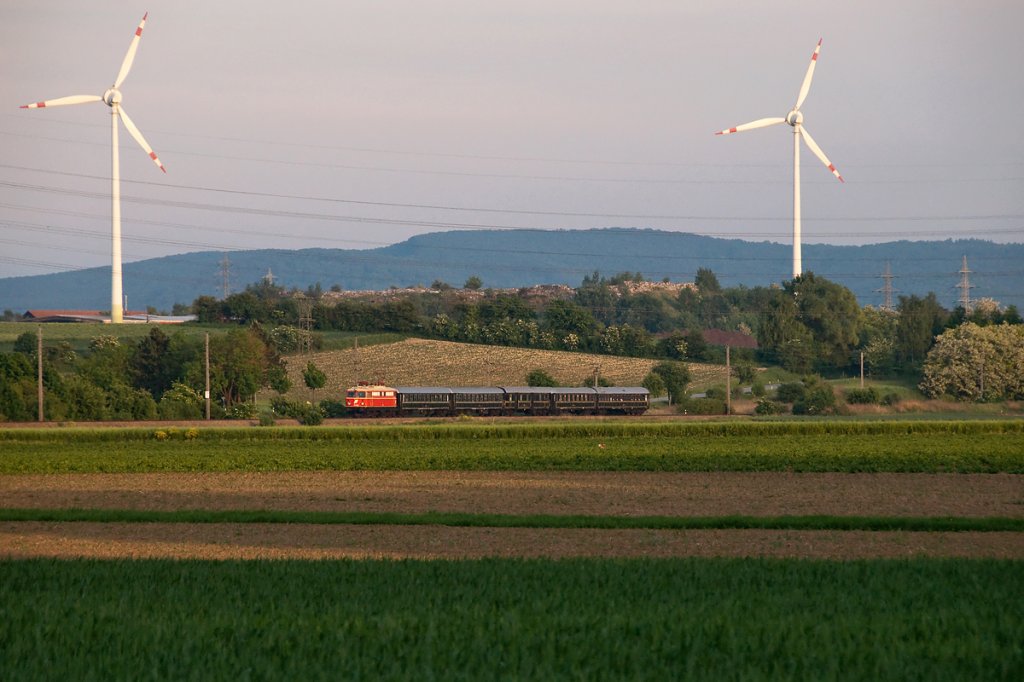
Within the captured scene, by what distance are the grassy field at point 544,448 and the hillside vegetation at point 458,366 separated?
1653 inches

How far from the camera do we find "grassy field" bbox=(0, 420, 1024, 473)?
48062 mm

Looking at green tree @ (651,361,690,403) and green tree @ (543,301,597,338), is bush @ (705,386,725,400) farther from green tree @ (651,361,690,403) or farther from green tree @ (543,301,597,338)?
green tree @ (543,301,597,338)

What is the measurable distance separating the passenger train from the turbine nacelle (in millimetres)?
40249

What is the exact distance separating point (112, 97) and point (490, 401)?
1940 inches

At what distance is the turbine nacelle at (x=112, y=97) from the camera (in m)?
109

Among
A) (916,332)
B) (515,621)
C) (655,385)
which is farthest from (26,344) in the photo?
(515,621)

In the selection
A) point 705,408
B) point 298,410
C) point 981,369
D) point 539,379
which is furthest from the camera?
point 539,379

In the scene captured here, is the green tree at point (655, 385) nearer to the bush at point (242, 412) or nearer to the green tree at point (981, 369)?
the green tree at point (981, 369)

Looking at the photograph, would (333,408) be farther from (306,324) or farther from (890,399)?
(890,399)

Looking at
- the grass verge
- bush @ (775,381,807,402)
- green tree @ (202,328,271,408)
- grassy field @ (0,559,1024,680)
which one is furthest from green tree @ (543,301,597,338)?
grassy field @ (0,559,1024,680)

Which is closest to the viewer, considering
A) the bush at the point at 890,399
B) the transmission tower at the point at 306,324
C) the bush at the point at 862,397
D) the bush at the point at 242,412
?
the bush at the point at 242,412

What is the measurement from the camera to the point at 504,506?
34938mm

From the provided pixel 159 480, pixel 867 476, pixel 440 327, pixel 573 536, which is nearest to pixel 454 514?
pixel 573 536

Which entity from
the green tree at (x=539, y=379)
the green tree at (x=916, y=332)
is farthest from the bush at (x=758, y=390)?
the green tree at (x=916, y=332)
